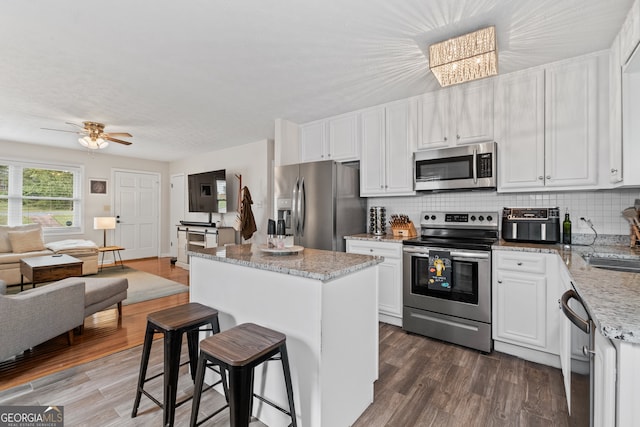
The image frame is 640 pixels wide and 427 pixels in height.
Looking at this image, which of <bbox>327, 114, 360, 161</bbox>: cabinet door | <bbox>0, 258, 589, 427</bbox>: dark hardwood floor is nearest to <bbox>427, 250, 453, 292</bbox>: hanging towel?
<bbox>0, 258, 589, 427</bbox>: dark hardwood floor

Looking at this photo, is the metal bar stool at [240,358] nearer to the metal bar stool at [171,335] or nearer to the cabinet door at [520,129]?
the metal bar stool at [171,335]

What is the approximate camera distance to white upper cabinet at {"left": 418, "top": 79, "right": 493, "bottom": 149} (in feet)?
9.00

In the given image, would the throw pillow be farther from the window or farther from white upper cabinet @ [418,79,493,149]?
white upper cabinet @ [418,79,493,149]

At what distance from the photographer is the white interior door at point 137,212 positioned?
6.65 m

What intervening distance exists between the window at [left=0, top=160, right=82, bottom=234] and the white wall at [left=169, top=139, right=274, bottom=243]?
2538 mm

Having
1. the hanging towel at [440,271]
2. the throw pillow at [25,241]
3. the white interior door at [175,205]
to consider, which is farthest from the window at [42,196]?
the hanging towel at [440,271]

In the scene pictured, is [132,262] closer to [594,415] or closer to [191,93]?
[191,93]

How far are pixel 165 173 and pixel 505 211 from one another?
7452 millimetres

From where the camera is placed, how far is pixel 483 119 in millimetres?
2752

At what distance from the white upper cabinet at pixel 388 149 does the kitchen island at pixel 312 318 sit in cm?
167

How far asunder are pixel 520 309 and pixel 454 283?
0.51 meters

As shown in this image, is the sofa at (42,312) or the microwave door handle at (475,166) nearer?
the sofa at (42,312)

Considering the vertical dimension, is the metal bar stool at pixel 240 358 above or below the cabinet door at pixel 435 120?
below

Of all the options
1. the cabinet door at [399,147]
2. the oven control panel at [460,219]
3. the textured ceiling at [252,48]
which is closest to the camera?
the textured ceiling at [252,48]
